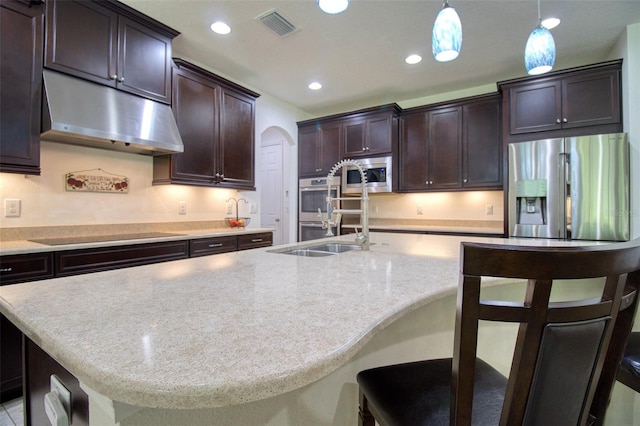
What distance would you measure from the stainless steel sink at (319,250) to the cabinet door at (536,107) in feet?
8.13

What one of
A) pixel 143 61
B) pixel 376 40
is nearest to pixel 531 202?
pixel 376 40

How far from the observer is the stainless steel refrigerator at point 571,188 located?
2670 mm

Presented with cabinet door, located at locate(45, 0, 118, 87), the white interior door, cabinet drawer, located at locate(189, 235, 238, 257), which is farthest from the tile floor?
the white interior door

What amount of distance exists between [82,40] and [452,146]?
3.73m

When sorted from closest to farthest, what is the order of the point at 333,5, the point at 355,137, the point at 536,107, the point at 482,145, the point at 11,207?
the point at 333,5 → the point at 11,207 → the point at 536,107 → the point at 482,145 → the point at 355,137

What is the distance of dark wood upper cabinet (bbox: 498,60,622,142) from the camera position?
9.30 ft

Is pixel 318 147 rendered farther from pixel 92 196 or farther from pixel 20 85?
pixel 20 85

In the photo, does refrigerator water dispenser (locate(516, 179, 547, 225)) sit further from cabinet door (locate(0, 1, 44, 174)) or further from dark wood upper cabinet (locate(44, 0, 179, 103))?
cabinet door (locate(0, 1, 44, 174))

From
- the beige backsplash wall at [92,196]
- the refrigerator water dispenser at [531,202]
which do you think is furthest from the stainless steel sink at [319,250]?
the refrigerator water dispenser at [531,202]

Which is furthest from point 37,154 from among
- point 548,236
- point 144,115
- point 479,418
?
point 548,236

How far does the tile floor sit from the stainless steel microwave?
11.9ft

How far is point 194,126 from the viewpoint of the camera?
301 centimetres

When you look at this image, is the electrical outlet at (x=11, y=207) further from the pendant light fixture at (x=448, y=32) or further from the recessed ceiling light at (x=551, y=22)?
the recessed ceiling light at (x=551, y=22)

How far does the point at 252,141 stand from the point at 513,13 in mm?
2746
